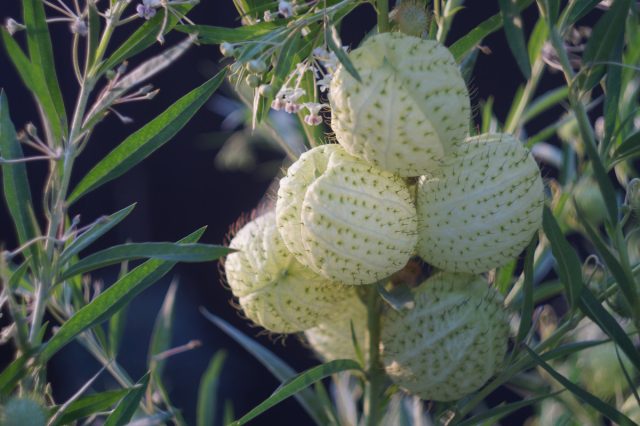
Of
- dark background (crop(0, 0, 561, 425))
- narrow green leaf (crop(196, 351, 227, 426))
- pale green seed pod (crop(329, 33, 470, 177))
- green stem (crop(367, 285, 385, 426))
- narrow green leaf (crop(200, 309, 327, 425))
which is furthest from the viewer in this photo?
dark background (crop(0, 0, 561, 425))

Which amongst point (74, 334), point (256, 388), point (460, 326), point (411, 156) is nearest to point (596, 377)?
point (460, 326)

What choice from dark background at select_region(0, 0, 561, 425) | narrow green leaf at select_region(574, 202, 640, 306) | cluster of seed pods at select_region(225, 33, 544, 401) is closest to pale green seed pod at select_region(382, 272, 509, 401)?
cluster of seed pods at select_region(225, 33, 544, 401)

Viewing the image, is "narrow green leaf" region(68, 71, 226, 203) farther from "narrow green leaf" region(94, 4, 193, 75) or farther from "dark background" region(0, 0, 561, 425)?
"dark background" region(0, 0, 561, 425)

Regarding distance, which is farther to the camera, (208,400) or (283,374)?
(208,400)

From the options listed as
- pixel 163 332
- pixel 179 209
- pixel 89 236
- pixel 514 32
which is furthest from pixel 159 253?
pixel 179 209

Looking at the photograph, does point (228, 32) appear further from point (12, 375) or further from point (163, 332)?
point (163, 332)

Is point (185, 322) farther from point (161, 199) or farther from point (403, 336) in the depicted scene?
point (403, 336)

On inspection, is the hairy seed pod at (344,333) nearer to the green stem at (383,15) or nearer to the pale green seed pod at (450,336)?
the pale green seed pod at (450,336)
